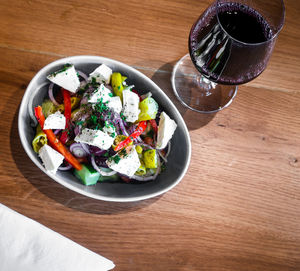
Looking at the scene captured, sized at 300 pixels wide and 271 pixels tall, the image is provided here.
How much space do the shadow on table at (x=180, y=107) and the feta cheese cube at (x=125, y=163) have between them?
0.67 feet

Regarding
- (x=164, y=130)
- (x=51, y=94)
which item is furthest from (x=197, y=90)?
(x=51, y=94)

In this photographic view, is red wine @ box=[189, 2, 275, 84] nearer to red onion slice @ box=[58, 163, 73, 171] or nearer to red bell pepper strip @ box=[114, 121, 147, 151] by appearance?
red bell pepper strip @ box=[114, 121, 147, 151]

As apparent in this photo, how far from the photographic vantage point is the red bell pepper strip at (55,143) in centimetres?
90

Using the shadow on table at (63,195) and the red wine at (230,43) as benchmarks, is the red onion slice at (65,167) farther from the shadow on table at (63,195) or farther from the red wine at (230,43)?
the red wine at (230,43)

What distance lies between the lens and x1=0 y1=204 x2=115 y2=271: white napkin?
2.89 ft

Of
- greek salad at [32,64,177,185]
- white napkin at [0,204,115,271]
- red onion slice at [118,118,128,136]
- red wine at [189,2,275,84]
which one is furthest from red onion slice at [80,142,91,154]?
red wine at [189,2,275,84]

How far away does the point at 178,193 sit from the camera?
3.25 feet

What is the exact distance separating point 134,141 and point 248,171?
0.35 meters

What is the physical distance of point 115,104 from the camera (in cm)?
90

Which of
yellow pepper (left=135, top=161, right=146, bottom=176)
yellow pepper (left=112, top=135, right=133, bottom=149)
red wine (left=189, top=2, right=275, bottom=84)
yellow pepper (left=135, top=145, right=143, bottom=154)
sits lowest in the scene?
yellow pepper (left=135, top=161, right=146, bottom=176)

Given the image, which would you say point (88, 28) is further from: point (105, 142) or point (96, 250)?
point (96, 250)

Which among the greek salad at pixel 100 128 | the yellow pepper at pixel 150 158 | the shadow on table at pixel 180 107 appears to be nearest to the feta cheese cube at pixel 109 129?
the greek salad at pixel 100 128

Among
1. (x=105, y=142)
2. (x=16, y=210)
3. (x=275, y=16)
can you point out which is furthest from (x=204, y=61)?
(x=16, y=210)

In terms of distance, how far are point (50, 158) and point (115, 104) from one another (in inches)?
8.4
